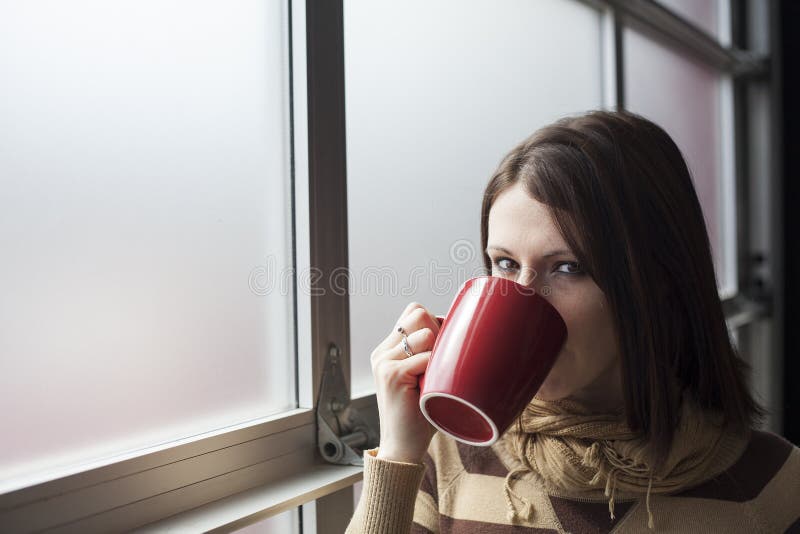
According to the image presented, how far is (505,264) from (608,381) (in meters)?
0.21

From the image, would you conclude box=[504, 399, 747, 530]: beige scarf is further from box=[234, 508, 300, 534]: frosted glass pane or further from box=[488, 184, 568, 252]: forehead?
box=[234, 508, 300, 534]: frosted glass pane

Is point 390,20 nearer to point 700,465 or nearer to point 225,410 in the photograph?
point 225,410

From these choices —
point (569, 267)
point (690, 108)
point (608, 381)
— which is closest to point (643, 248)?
point (569, 267)

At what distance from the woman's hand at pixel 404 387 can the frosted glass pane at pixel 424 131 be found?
0.35 m

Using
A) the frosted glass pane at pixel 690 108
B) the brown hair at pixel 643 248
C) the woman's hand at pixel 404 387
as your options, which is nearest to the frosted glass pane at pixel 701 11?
the frosted glass pane at pixel 690 108

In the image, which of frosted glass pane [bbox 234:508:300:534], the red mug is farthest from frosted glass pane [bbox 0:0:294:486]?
the red mug

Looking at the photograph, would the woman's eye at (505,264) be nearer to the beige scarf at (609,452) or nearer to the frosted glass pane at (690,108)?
the beige scarf at (609,452)

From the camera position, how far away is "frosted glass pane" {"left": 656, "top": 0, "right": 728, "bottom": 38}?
2352 mm

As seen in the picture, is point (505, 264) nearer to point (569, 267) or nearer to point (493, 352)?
point (569, 267)

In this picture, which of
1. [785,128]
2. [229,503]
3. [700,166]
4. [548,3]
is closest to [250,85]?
[229,503]

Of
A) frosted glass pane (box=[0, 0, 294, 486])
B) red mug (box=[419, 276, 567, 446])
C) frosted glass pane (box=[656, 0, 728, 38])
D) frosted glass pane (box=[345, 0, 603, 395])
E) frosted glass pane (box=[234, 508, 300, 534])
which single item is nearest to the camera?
red mug (box=[419, 276, 567, 446])

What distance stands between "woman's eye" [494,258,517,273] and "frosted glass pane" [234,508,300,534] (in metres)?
0.50

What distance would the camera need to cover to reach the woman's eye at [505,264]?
0.78 m

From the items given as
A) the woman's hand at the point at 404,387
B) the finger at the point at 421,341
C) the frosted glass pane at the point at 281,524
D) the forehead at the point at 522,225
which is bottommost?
the frosted glass pane at the point at 281,524
